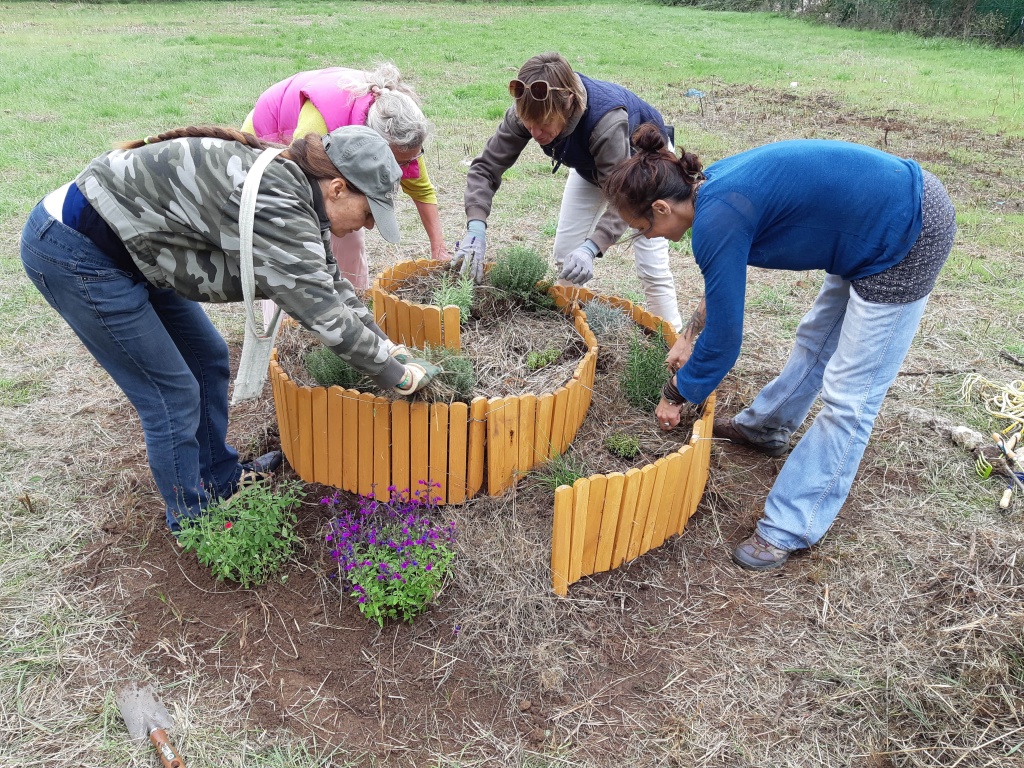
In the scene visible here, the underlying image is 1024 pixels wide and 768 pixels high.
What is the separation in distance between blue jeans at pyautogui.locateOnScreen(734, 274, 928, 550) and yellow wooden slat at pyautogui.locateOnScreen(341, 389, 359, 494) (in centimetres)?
172

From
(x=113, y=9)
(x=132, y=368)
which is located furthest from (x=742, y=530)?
(x=113, y=9)

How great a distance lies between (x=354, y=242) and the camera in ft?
13.2

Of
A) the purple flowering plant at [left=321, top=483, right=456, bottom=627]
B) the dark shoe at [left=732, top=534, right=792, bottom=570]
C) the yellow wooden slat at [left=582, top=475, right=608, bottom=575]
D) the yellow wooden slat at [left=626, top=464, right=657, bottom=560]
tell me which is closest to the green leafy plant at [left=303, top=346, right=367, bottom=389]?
the purple flowering plant at [left=321, top=483, right=456, bottom=627]

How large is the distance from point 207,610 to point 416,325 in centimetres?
153

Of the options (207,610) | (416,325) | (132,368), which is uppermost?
(132,368)

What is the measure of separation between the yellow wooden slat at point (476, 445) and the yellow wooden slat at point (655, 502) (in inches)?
27.7

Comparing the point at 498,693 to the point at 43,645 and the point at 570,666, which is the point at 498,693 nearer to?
the point at 570,666

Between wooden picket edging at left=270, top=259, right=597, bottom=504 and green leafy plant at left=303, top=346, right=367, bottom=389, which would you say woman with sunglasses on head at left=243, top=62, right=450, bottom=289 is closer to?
green leafy plant at left=303, top=346, right=367, bottom=389

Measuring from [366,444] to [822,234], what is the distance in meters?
1.91

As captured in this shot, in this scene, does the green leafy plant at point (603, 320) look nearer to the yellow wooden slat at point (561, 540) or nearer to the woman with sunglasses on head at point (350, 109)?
the woman with sunglasses on head at point (350, 109)

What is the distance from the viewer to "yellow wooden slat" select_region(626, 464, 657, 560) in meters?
2.68

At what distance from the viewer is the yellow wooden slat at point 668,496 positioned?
2775mm

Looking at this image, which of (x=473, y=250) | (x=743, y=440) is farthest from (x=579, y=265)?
(x=743, y=440)

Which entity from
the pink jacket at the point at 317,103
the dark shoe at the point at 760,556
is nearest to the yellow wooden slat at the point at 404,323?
the pink jacket at the point at 317,103
